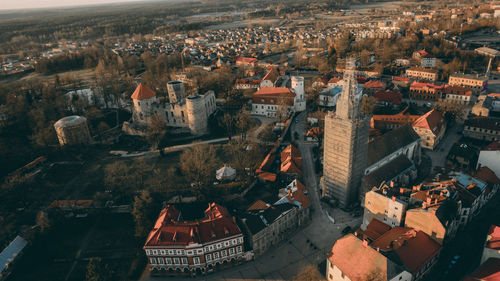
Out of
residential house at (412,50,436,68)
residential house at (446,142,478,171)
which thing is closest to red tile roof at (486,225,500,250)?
residential house at (446,142,478,171)

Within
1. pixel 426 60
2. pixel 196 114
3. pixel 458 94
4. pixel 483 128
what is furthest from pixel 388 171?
pixel 426 60

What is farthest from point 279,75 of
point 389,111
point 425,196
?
point 425,196

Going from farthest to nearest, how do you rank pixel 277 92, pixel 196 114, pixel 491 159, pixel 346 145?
pixel 277 92
pixel 196 114
pixel 491 159
pixel 346 145

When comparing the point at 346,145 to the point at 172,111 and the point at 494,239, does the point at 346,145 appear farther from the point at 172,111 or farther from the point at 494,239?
the point at 172,111

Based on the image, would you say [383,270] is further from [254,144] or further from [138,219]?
[254,144]

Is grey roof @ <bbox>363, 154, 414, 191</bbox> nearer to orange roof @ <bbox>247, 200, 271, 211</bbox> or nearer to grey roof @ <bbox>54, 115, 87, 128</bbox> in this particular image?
orange roof @ <bbox>247, 200, 271, 211</bbox>
